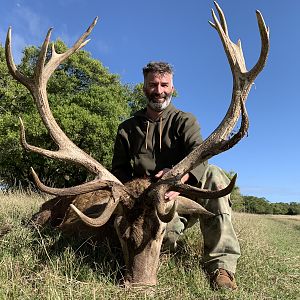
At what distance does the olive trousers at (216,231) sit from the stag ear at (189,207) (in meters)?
0.21

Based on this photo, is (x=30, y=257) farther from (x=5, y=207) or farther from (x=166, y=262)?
(x=5, y=207)

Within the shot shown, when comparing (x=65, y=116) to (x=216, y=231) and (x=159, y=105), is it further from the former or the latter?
(x=216, y=231)

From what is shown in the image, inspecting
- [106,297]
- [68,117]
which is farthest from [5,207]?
[68,117]

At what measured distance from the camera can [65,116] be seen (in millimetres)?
24703

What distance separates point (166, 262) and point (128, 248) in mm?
825

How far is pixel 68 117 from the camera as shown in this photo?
978 inches

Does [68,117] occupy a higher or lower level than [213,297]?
higher

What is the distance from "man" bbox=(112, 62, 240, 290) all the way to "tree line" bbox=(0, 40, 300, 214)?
16.9 m

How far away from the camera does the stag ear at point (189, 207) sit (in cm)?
473

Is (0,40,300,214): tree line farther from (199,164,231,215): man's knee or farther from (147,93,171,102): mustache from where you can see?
(199,164,231,215): man's knee

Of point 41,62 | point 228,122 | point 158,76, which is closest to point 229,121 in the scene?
point 228,122

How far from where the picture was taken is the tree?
2466 centimetres

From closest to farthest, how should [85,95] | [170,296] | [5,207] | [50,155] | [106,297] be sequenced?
[106,297], [170,296], [50,155], [5,207], [85,95]

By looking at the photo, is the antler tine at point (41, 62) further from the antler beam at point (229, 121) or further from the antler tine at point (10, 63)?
the antler beam at point (229, 121)
